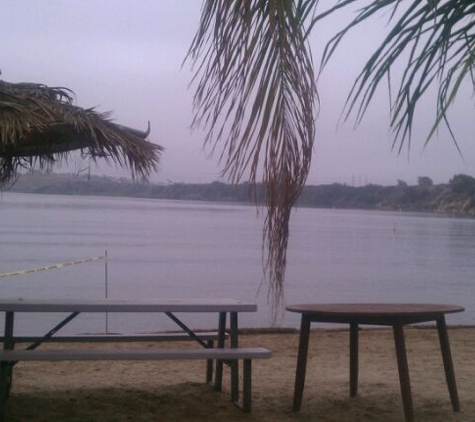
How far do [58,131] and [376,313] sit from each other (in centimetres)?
261

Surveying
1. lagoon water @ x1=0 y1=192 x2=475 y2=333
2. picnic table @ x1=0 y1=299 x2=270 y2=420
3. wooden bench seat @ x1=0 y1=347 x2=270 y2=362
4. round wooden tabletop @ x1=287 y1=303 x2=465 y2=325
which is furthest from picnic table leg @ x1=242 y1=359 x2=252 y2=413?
lagoon water @ x1=0 y1=192 x2=475 y2=333

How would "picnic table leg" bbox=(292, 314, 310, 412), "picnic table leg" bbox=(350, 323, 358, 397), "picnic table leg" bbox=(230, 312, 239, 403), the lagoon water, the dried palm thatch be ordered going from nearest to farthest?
the dried palm thatch
"picnic table leg" bbox=(292, 314, 310, 412)
"picnic table leg" bbox=(230, 312, 239, 403)
"picnic table leg" bbox=(350, 323, 358, 397)
the lagoon water

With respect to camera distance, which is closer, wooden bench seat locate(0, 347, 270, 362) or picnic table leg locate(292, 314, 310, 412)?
wooden bench seat locate(0, 347, 270, 362)

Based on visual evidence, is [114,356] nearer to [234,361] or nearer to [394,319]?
[234,361]

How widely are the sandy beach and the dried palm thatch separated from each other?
1.92m

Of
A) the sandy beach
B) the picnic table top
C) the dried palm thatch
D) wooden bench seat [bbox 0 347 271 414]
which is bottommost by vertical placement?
the sandy beach

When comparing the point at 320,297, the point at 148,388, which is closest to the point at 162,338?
the point at 148,388

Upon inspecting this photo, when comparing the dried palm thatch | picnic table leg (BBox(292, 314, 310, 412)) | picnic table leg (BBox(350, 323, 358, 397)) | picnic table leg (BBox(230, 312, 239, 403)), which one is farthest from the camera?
picnic table leg (BBox(350, 323, 358, 397))

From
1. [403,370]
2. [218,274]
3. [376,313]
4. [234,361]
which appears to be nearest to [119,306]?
[234,361]

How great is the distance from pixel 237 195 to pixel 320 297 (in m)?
15.2

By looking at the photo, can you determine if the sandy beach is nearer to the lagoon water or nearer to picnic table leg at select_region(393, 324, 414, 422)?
picnic table leg at select_region(393, 324, 414, 422)

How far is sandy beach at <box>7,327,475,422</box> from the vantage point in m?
6.37

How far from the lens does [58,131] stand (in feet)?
19.2

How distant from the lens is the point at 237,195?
2.61 m
